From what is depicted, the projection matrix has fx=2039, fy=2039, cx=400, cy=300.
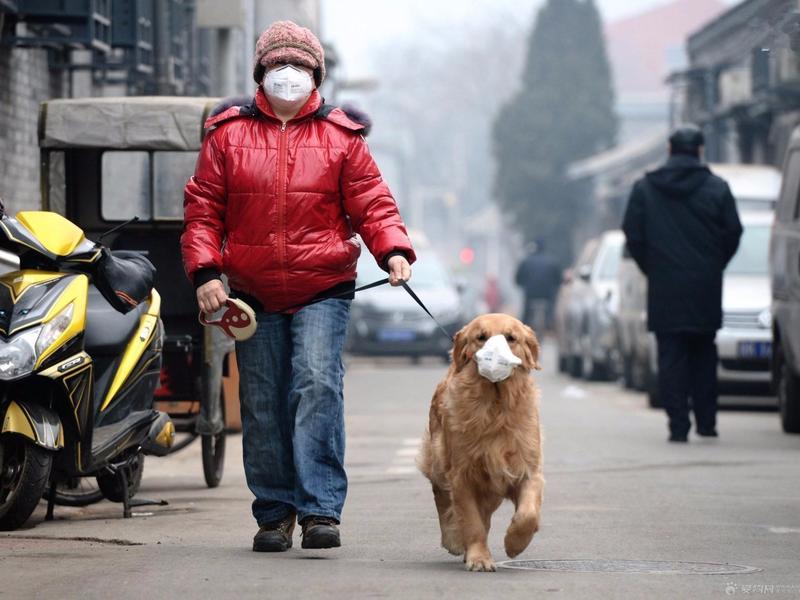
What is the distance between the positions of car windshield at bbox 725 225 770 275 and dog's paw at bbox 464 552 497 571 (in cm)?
1303

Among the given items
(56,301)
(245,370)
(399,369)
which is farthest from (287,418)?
(399,369)

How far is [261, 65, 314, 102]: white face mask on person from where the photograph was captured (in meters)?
7.79

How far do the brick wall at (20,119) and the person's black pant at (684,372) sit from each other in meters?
6.55

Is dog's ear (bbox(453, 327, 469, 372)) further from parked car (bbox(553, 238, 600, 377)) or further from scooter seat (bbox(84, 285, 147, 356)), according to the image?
parked car (bbox(553, 238, 600, 377))

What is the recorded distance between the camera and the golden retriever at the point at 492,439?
7262 millimetres

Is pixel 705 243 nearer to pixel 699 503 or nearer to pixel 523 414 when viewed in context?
pixel 699 503

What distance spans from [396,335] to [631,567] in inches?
871

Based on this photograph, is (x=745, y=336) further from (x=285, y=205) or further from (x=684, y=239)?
(x=285, y=205)

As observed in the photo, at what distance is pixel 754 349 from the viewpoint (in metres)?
18.8

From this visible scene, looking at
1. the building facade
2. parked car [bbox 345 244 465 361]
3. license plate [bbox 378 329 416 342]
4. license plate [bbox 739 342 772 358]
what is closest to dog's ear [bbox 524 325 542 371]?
license plate [bbox 739 342 772 358]

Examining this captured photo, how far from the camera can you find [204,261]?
25.6 ft

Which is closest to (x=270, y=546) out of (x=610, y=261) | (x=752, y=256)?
(x=752, y=256)

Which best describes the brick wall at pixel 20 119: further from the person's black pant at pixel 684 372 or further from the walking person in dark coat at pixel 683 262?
the person's black pant at pixel 684 372

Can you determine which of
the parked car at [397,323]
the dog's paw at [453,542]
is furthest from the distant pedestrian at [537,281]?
the dog's paw at [453,542]
